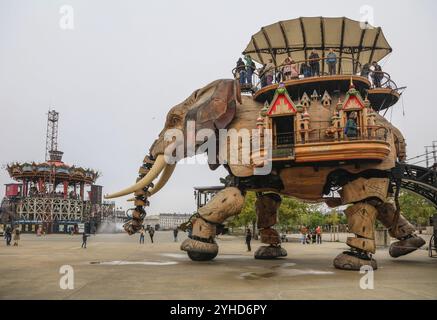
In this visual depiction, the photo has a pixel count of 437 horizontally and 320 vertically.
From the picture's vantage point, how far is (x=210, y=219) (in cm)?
1288

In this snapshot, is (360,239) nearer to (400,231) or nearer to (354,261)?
(354,261)

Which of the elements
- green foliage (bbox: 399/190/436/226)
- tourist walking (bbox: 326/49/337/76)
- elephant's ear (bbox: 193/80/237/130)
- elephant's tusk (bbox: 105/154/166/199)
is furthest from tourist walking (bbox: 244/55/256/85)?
green foliage (bbox: 399/190/436/226)

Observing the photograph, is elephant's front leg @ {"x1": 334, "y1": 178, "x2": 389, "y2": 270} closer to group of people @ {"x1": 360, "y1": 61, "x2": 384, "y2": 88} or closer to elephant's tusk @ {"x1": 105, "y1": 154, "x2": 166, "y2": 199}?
group of people @ {"x1": 360, "y1": 61, "x2": 384, "y2": 88}

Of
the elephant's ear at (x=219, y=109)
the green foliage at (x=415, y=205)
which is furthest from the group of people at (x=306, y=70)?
the green foliage at (x=415, y=205)

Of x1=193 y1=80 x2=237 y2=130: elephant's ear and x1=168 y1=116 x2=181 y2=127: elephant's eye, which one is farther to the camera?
x1=168 y1=116 x2=181 y2=127: elephant's eye

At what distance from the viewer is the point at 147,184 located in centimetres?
1393

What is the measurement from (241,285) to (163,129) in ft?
23.4

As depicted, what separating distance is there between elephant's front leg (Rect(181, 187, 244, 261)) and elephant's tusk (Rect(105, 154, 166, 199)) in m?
2.08

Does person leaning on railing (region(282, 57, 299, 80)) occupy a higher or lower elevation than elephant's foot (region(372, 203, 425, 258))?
higher

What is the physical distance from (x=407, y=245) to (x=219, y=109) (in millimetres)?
8489

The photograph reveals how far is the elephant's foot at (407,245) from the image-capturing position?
14.9 metres

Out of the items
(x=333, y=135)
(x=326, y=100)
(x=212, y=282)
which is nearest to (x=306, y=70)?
(x=326, y=100)

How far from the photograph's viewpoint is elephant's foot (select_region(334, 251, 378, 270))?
11.6 meters
